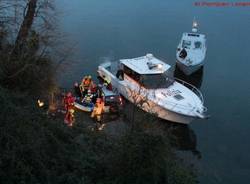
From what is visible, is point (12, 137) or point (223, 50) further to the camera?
point (223, 50)

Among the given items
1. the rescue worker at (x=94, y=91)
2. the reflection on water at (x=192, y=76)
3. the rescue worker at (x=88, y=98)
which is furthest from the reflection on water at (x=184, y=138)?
the reflection on water at (x=192, y=76)

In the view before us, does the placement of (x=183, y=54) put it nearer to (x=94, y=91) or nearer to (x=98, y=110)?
(x=94, y=91)

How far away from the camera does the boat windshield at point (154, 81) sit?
2750cm

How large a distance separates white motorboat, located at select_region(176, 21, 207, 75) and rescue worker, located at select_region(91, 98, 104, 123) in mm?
10807

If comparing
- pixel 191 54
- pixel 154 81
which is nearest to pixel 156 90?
pixel 154 81

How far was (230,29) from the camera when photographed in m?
42.8

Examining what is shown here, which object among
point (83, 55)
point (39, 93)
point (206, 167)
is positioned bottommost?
point (206, 167)

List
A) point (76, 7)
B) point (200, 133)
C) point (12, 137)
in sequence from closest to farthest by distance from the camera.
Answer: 1. point (12, 137)
2. point (200, 133)
3. point (76, 7)

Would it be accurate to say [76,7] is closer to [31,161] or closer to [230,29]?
[230,29]

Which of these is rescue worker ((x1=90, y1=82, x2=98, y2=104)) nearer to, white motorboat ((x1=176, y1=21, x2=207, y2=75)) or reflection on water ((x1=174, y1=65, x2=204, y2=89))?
reflection on water ((x1=174, y1=65, x2=204, y2=89))

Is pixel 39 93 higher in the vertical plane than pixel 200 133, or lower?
higher

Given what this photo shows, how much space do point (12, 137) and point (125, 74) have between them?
17.5 metres

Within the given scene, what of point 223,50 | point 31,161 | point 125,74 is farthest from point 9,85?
point 223,50

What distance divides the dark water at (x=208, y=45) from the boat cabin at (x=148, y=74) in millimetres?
3430
